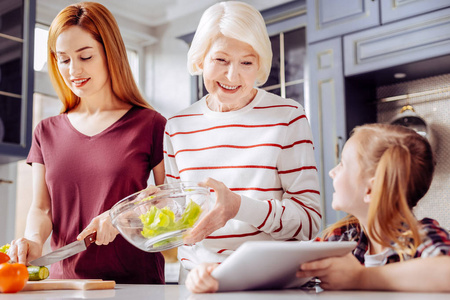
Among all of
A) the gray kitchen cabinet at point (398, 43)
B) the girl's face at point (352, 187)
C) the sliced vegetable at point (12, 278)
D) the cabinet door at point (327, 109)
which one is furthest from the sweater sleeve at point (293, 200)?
the cabinet door at point (327, 109)

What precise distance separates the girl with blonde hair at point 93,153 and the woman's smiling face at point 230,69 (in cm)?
25

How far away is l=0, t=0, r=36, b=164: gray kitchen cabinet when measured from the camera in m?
3.15

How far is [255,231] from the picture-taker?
1.19 meters

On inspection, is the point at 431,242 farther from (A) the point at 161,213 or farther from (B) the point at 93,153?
(B) the point at 93,153

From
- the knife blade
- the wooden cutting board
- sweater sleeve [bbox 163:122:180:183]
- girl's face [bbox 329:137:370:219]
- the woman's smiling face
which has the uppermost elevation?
the woman's smiling face

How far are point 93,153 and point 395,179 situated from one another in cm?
78

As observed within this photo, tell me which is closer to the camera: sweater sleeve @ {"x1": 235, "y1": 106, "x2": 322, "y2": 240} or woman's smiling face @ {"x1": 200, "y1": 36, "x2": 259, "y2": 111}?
sweater sleeve @ {"x1": 235, "y1": 106, "x2": 322, "y2": 240}

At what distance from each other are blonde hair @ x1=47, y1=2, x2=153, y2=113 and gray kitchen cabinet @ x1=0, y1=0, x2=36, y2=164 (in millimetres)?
1810

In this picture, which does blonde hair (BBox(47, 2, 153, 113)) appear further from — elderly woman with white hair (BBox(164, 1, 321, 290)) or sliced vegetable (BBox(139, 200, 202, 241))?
sliced vegetable (BBox(139, 200, 202, 241))

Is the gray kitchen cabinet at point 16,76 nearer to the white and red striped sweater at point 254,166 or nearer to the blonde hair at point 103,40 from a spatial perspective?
the blonde hair at point 103,40

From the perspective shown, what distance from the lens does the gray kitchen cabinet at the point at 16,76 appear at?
3150mm

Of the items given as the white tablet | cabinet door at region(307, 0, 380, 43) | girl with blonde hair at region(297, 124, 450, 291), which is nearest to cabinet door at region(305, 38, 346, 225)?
cabinet door at region(307, 0, 380, 43)

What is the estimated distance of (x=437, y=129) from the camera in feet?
9.68

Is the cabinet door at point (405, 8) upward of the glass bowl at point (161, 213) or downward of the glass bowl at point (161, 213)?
upward
